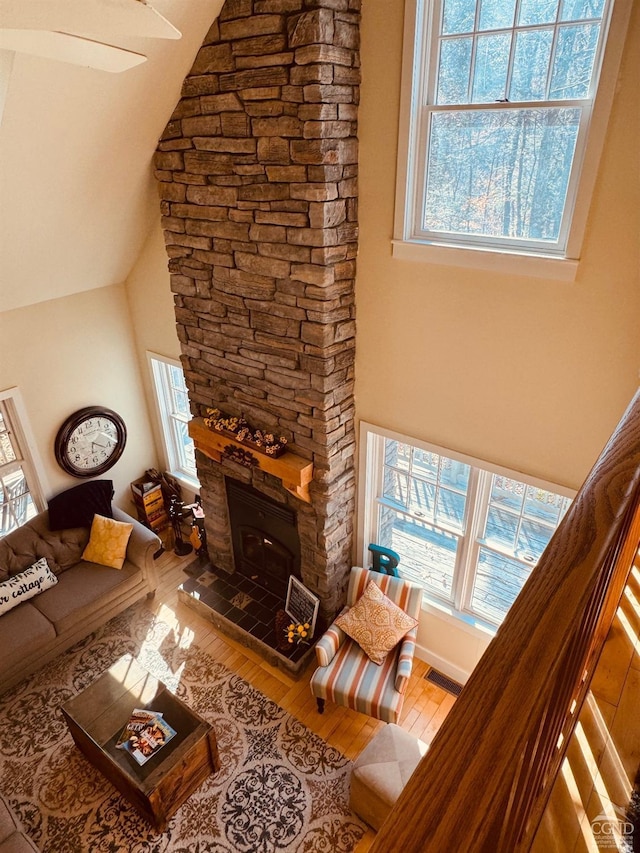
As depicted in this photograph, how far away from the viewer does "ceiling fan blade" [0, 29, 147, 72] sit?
6.59 ft

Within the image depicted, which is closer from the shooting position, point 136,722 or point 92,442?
point 136,722

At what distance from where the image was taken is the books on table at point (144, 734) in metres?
3.52

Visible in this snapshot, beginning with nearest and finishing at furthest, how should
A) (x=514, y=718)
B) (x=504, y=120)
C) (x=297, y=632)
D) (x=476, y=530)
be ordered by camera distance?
(x=514, y=718)
(x=504, y=120)
(x=476, y=530)
(x=297, y=632)

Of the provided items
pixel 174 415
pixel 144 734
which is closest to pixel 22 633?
pixel 144 734

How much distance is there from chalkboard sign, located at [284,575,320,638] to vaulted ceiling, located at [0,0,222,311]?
128 inches

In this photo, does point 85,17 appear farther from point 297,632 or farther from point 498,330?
point 297,632

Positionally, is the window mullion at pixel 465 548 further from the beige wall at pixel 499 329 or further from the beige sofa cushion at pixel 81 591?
the beige sofa cushion at pixel 81 591

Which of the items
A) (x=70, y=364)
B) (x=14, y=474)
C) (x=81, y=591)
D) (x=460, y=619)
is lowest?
(x=81, y=591)

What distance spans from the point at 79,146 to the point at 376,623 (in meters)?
3.84

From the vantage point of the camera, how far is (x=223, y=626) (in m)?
4.89

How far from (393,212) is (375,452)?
1.72 metres

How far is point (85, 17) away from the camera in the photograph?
72.4 inches

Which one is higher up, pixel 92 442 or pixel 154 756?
pixel 92 442

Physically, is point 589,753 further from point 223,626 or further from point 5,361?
point 5,361
